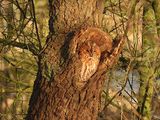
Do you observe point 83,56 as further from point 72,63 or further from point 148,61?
point 148,61

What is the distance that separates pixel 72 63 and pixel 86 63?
87 mm

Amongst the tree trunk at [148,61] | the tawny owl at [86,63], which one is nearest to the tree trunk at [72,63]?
A: the tawny owl at [86,63]

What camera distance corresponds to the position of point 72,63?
2.50 metres

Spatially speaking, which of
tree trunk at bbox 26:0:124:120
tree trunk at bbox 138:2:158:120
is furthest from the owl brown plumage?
tree trunk at bbox 138:2:158:120

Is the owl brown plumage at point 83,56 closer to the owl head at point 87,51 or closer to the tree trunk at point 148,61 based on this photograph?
the owl head at point 87,51

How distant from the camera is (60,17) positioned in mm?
2635

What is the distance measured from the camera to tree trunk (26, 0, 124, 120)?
250 cm

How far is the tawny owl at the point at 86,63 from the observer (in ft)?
8.17

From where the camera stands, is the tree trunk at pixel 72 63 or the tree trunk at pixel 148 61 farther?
the tree trunk at pixel 148 61

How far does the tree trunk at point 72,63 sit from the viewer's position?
2.50m

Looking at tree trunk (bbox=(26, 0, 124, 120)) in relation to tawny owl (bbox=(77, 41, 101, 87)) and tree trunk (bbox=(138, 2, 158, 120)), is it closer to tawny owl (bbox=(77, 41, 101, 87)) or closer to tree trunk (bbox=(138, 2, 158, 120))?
tawny owl (bbox=(77, 41, 101, 87))

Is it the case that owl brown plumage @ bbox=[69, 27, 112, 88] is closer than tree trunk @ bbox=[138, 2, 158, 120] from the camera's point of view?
Yes

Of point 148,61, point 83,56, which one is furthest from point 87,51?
point 148,61

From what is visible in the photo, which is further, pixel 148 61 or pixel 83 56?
pixel 148 61
